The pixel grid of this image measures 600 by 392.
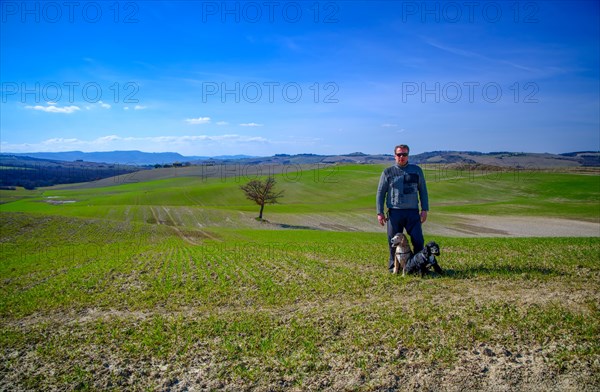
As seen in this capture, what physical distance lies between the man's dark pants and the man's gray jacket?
0.68 feet

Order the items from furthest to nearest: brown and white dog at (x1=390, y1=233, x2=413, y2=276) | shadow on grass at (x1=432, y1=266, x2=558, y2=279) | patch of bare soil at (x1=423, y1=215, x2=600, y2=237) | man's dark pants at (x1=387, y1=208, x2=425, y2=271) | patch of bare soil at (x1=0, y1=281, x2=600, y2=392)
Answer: patch of bare soil at (x1=423, y1=215, x2=600, y2=237), man's dark pants at (x1=387, y1=208, x2=425, y2=271), brown and white dog at (x1=390, y1=233, x2=413, y2=276), shadow on grass at (x1=432, y1=266, x2=558, y2=279), patch of bare soil at (x1=0, y1=281, x2=600, y2=392)

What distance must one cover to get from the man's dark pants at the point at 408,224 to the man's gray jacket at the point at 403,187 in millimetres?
206

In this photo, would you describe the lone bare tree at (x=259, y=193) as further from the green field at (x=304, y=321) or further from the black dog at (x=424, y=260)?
the black dog at (x=424, y=260)

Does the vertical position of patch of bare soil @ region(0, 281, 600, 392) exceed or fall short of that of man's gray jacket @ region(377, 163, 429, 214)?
it falls short

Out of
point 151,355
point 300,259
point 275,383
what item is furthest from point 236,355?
point 300,259

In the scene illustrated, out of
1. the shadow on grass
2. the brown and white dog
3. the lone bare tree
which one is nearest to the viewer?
the shadow on grass

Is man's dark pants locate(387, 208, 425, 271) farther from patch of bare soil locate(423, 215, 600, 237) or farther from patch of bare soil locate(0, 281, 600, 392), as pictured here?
patch of bare soil locate(423, 215, 600, 237)

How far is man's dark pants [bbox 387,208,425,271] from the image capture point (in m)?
10.9

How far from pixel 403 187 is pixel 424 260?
222cm

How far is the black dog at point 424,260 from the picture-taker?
10.2 meters

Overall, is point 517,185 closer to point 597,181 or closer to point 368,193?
point 597,181

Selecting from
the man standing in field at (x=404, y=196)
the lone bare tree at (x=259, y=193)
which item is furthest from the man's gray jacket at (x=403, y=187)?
the lone bare tree at (x=259, y=193)

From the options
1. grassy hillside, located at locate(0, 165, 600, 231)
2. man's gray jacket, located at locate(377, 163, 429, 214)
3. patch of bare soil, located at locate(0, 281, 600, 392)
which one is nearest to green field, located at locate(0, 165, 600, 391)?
patch of bare soil, located at locate(0, 281, 600, 392)

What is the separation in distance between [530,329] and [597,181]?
10431 centimetres
